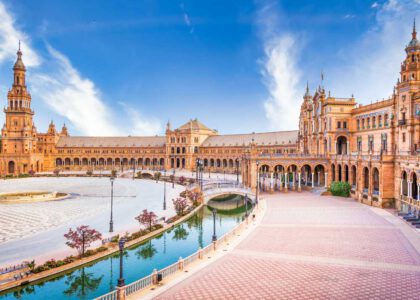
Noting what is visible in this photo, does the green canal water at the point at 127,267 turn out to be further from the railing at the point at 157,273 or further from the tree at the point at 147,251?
the railing at the point at 157,273

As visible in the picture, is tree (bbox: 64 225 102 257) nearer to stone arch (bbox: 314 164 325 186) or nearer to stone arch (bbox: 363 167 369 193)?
stone arch (bbox: 363 167 369 193)

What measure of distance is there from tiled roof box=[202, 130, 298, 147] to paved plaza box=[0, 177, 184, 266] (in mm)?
48067

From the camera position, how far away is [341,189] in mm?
55375

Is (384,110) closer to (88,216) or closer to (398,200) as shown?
(398,200)

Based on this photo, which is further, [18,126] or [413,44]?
[18,126]

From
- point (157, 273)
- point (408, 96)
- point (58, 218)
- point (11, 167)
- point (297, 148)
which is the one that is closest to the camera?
point (157, 273)

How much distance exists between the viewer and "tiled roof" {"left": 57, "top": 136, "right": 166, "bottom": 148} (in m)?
131

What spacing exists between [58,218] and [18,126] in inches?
3523

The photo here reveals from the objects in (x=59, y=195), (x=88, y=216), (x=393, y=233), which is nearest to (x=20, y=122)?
(x=59, y=195)

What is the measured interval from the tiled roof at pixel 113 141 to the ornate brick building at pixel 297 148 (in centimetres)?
37

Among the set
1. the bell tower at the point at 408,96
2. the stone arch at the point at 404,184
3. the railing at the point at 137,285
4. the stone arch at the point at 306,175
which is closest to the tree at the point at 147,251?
the railing at the point at 137,285

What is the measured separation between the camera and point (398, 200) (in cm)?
4319

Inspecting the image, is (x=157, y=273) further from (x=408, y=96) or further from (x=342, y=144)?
(x=342, y=144)

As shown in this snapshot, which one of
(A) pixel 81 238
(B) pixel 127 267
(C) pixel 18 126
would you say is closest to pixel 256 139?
(C) pixel 18 126
